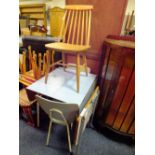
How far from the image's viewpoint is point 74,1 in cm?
147

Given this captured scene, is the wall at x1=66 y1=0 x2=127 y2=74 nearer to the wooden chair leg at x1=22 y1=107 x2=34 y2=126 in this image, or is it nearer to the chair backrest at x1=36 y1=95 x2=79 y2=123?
the chair backrest at x1=36 y1=95 x2=79 y2=123

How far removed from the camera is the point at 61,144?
144 cm

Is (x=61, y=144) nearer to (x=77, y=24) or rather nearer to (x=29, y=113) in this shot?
(x=29, y=113)

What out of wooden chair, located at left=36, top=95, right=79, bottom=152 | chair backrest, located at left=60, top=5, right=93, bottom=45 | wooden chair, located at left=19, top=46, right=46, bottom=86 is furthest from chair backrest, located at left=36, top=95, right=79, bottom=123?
chair backrest, located at left=60, top=5, right=93, bottom=45

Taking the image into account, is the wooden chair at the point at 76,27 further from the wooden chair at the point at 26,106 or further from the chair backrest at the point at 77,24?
the wooden chair at the point at 26,106

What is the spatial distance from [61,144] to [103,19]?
5.19ft

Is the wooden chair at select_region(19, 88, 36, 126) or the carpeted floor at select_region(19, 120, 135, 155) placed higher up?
the wooden chair at select_region(19, 88, 36, 126)

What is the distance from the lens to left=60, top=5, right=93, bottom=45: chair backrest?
4.53ft

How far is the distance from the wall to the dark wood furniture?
0.18 m
